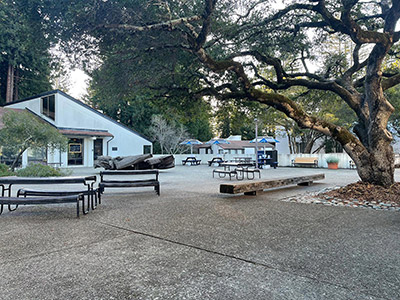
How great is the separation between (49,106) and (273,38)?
2099 cm

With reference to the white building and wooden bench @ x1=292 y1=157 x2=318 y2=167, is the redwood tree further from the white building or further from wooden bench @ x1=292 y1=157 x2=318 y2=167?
the white building

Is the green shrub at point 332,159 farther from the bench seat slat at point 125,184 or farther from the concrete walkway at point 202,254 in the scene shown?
the bench seat slat at point 125,184

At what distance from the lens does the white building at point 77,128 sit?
23.7m

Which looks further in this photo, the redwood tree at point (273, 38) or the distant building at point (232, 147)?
the distant building at point (232, 147)

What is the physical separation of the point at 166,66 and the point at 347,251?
702 centimetres

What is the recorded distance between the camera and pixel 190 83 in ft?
33.4

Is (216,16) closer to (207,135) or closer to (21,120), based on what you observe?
(21,120)

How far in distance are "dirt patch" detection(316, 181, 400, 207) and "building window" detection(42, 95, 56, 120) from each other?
22.6 metres

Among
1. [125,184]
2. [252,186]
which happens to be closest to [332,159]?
[252,186]

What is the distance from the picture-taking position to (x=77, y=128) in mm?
24547

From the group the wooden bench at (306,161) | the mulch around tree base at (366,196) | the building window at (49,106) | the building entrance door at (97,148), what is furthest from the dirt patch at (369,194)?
the building window at (49,106)

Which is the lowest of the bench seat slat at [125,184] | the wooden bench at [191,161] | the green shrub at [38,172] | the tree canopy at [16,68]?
the bench seat slat at [125,184]

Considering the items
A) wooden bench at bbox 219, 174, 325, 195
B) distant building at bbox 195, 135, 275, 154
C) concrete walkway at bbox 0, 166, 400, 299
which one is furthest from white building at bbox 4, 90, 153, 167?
concrete walkway at bbox 0, 166, 400, 299

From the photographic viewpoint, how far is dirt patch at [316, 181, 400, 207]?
6.78 metres
